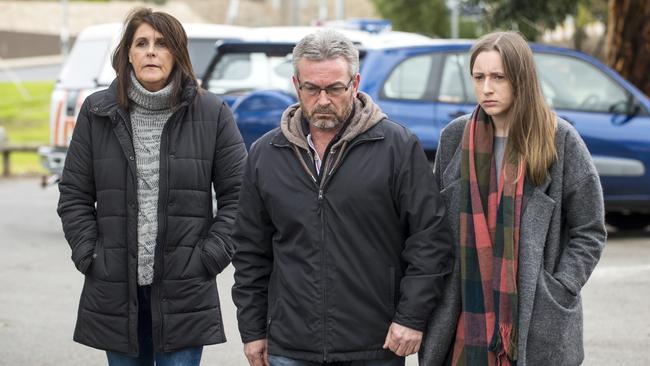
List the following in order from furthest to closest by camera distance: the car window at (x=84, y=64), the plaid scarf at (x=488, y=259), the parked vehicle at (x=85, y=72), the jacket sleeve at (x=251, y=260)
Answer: the car window at (x=84, y=64) < the parked vehicle at (x=85, y=72) < the jacket sleeve at (x=251, y=260) < the plaid scarf at (x=488, y=259)

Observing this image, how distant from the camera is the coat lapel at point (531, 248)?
3705 millimetres

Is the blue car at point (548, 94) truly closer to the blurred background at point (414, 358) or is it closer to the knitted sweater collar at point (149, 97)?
the blurred background at point (414, 358)

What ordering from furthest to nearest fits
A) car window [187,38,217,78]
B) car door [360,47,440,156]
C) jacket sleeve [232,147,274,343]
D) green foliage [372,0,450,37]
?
green foliage [372,0,450,37], car window [187,38,217,78], car door [360,47,440,156], jacket sleeve [232,147,274,343]

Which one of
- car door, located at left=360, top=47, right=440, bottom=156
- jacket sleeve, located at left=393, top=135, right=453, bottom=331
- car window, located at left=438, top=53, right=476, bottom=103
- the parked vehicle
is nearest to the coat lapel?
jacket sleeve, located at left=393, top=135, right=453, bottom=331

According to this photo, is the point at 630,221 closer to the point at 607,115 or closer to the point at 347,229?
the point at 607,115

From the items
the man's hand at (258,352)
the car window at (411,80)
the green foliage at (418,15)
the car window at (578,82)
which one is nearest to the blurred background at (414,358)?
the car window at (578,82)

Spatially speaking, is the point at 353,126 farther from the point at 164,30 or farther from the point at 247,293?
the point at 164,30

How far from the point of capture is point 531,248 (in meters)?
3.71

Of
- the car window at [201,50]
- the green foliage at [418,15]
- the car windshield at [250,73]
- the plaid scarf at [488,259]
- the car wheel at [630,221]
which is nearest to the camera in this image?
the plaid scarf at [488,259]

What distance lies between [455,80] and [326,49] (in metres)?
7.43

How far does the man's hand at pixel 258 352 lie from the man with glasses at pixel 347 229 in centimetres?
10

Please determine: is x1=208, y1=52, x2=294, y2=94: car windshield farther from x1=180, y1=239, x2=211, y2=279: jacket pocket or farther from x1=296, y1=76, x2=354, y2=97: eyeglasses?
x1=296, y1=76, x2=354, y2=97: eyeglasses

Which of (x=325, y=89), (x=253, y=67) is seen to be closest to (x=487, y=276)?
(x=325, y=89)

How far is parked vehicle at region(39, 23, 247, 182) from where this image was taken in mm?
12547
